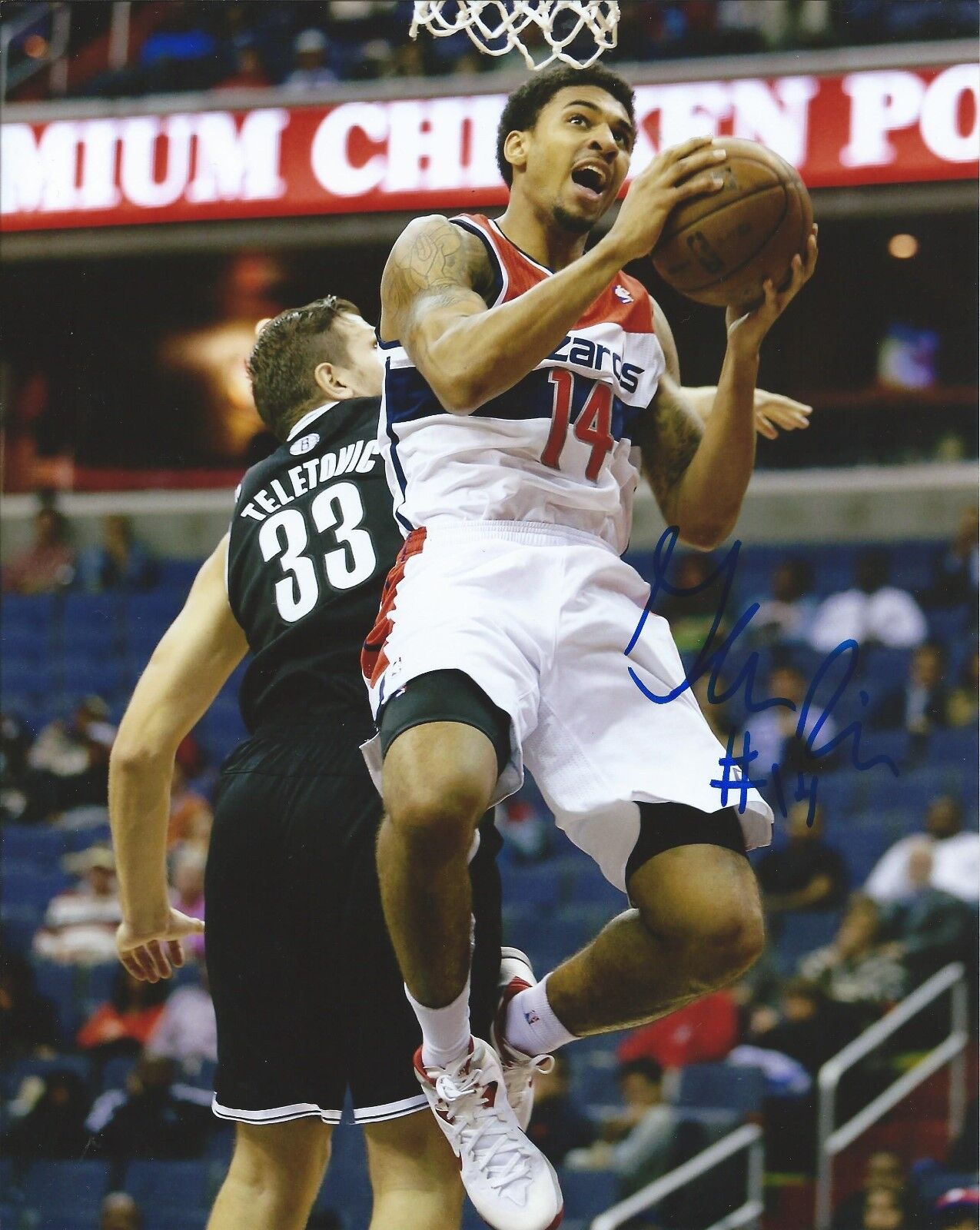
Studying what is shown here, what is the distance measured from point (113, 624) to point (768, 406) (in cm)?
787

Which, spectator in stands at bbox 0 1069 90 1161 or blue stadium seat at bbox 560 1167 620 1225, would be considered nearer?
blue stadium seat at bbox 560 1167 620 1225

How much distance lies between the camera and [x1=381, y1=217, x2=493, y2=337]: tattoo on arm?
130 inches

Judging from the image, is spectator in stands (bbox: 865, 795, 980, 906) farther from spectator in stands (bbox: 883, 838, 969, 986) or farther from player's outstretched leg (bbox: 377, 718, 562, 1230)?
player's outstretched leg (bbox: 377, 718, 562, 1230)

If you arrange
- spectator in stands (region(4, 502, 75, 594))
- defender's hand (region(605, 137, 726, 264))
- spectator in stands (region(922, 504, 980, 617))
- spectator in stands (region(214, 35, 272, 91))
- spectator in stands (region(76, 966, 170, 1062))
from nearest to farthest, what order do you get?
1. defender's hand (region(605, 137, 726, 264))
2. spectator in stands (region(76, 966, 170, 1062))
3. spectator in stands (region(922, 504, 980, 617))
4. spectator in stands (region(214, 35, 272, 91))
5. spectator in stands (region(4, 502, 75, 594))

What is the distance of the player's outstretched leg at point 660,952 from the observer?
317 cm

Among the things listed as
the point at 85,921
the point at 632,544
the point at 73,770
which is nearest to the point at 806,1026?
the point at 85,921

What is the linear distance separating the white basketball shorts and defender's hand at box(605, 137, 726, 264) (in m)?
0.60

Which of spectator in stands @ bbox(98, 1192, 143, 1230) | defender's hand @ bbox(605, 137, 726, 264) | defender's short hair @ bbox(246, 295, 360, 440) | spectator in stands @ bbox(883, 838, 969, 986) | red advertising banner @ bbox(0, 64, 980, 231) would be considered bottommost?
spectator in stands @ bbox(98, 1192, 143, 1230)

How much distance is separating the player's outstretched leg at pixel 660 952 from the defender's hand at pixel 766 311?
1.03 metres

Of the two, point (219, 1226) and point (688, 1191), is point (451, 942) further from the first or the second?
point (688, 1191)

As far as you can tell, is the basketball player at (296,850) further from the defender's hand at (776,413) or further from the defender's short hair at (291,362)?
the defender's hand at (776,413)

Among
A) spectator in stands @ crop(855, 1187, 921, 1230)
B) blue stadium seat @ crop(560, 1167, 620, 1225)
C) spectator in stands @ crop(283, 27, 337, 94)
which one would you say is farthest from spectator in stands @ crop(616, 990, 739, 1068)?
spectator in stands @ crop(283, 27, 337, 94)

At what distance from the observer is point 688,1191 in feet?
24.4

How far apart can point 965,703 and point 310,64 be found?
5898mm
